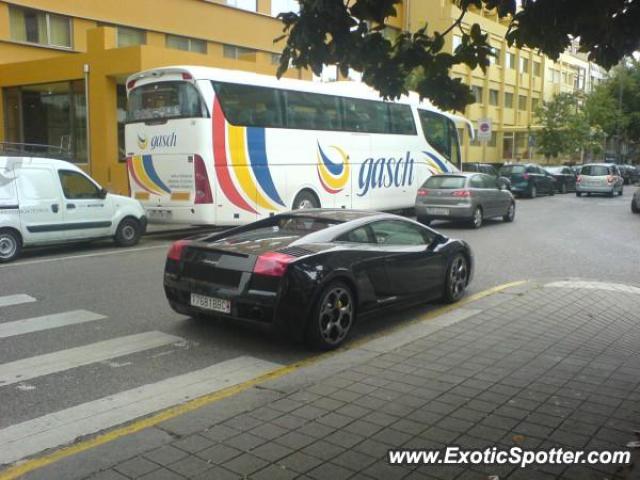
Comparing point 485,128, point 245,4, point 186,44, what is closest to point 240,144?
point 186,44

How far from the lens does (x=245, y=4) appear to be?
28.5 meters

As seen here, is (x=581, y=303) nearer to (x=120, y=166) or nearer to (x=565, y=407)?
(x=565, y=407)

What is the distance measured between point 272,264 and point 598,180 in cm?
2956

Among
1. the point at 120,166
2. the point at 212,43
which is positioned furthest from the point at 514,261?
the point at 212,43

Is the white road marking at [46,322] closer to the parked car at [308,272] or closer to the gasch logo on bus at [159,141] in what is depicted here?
the parked car at [308,272]

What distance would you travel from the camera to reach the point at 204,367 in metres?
5.80

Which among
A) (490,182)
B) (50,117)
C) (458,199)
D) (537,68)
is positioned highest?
(537,68)

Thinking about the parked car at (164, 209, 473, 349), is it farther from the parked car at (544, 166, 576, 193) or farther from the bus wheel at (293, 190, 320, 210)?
the parked car at (544, 166, 576, 193)

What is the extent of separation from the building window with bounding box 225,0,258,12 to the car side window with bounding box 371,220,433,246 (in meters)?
22.6

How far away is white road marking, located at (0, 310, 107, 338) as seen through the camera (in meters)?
6.92

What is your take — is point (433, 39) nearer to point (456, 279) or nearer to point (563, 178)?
point (456, 279)

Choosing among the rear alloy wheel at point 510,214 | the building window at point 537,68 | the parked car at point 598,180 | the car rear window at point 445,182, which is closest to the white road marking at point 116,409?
the car rear window at point 445,182

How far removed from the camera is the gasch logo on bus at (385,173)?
18.6 metres

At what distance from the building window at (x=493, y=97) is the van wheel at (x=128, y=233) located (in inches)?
1682
